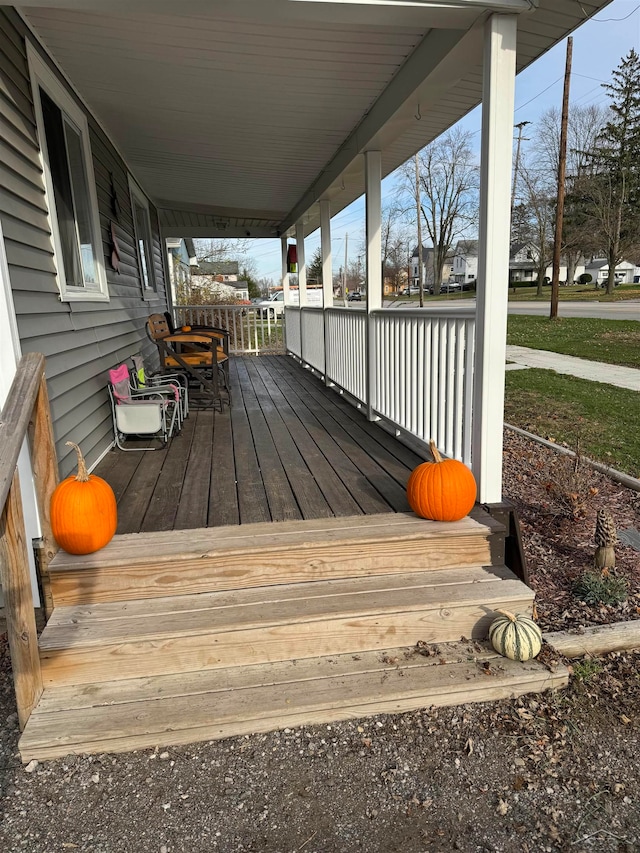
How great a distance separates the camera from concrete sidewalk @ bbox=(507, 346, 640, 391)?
728 cm

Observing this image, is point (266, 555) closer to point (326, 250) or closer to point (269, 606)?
point (269, 606)

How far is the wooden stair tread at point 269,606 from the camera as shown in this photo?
6.76 feet

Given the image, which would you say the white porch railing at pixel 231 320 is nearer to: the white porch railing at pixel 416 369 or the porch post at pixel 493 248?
the white porch railing at pixel 416 369

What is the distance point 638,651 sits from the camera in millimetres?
2283

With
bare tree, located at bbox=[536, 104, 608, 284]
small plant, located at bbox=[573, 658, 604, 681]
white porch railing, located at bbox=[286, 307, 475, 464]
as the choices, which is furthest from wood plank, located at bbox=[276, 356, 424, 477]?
bare tree, located at bbox=[536, 104, 608, 284]

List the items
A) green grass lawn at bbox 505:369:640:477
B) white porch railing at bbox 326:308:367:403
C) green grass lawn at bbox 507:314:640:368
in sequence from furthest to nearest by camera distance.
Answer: green grass lawn at bbox 507:314:640:368 < white porch railing at bbox 326:308:367:403 < green grass lawn at bbox 505:369:640:477

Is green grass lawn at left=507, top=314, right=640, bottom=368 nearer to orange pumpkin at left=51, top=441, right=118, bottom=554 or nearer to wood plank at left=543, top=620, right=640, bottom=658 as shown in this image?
wood plank at left=543, top=620, right=640, bottom=658

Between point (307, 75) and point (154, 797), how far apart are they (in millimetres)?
3700

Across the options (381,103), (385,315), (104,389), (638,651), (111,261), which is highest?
(381,103)

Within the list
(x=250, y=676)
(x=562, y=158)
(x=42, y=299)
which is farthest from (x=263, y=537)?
(x=562, y=158)

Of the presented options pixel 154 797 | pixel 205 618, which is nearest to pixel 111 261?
pixel 205 618

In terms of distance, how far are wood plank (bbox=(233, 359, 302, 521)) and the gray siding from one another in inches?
42.2

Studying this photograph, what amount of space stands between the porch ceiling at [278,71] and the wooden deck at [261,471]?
212cm

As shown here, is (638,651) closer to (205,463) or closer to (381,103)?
(205,463)
